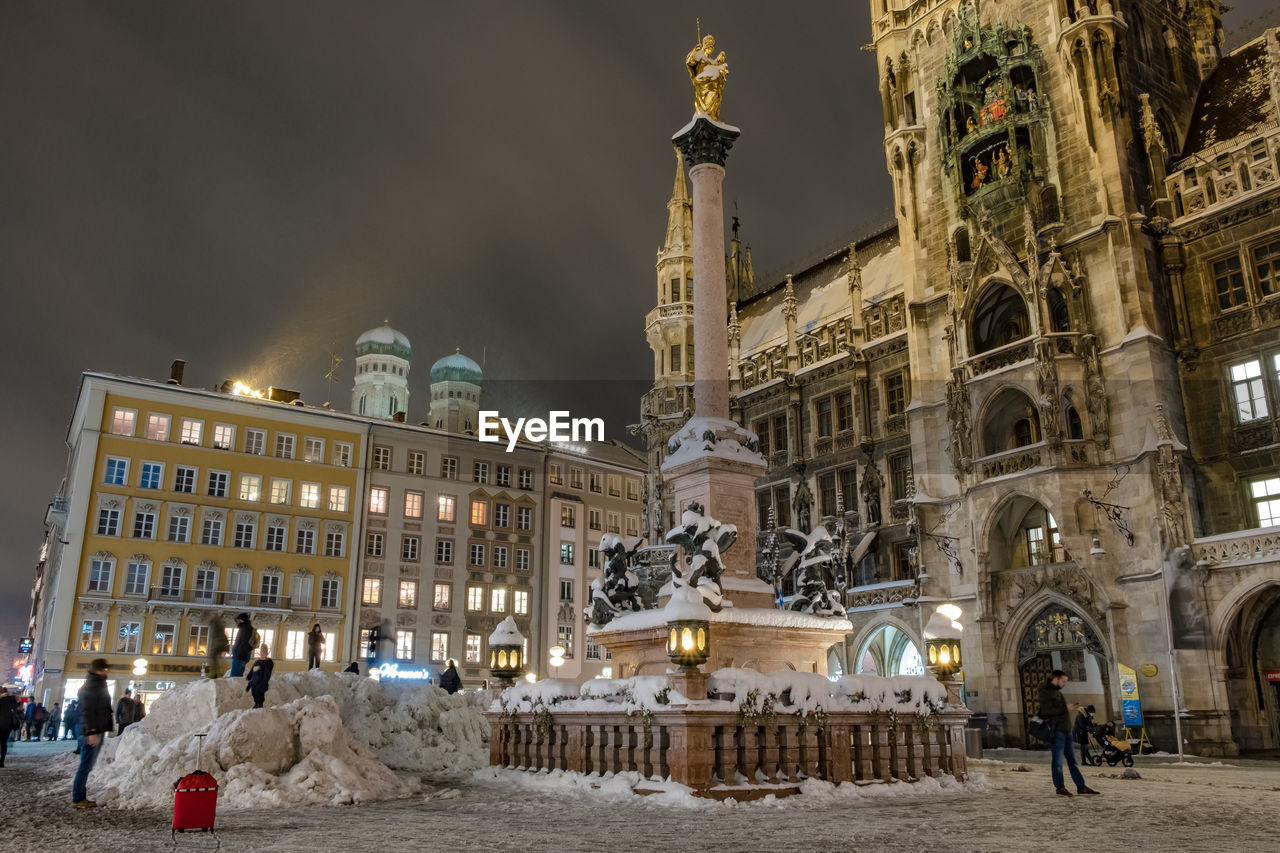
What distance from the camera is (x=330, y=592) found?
181ft

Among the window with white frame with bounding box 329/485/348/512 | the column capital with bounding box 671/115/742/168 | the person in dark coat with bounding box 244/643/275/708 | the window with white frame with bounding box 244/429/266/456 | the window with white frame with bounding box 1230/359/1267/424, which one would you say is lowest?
the person in dark coat with bounding box 244/643/275/708

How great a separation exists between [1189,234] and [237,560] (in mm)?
47732

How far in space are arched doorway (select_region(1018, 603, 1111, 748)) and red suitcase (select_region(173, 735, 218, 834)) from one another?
2848 centimetres

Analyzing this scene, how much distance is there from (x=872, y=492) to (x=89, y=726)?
Answer: 34396 mm

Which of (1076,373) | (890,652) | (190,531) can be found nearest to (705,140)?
(1076,373)

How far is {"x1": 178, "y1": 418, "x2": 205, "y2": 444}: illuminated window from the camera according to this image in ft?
175

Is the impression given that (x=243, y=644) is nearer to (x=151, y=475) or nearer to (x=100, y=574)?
(x=100, y=574)

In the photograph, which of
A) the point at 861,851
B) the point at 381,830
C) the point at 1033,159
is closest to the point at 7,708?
the point at 381,830

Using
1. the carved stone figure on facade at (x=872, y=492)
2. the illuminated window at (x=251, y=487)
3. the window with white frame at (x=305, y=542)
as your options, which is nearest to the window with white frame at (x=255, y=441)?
the illuminated window at (x=251, y=487)

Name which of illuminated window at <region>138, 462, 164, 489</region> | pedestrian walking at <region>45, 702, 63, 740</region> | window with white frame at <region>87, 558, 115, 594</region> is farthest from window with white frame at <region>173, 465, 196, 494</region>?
pedestrian walking at <region>45, 702, 63, 740</region>

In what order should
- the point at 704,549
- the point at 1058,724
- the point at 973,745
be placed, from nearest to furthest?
the point at 1058,724, the point at 704,549, the point at 973,745

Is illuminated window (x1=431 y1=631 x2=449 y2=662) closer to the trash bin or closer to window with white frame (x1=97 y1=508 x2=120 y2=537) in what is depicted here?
window with white frame (x1=97 y1=508 x2=120 y2=537)

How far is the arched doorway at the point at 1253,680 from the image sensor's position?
29516mm

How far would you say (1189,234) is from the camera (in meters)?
34.5
